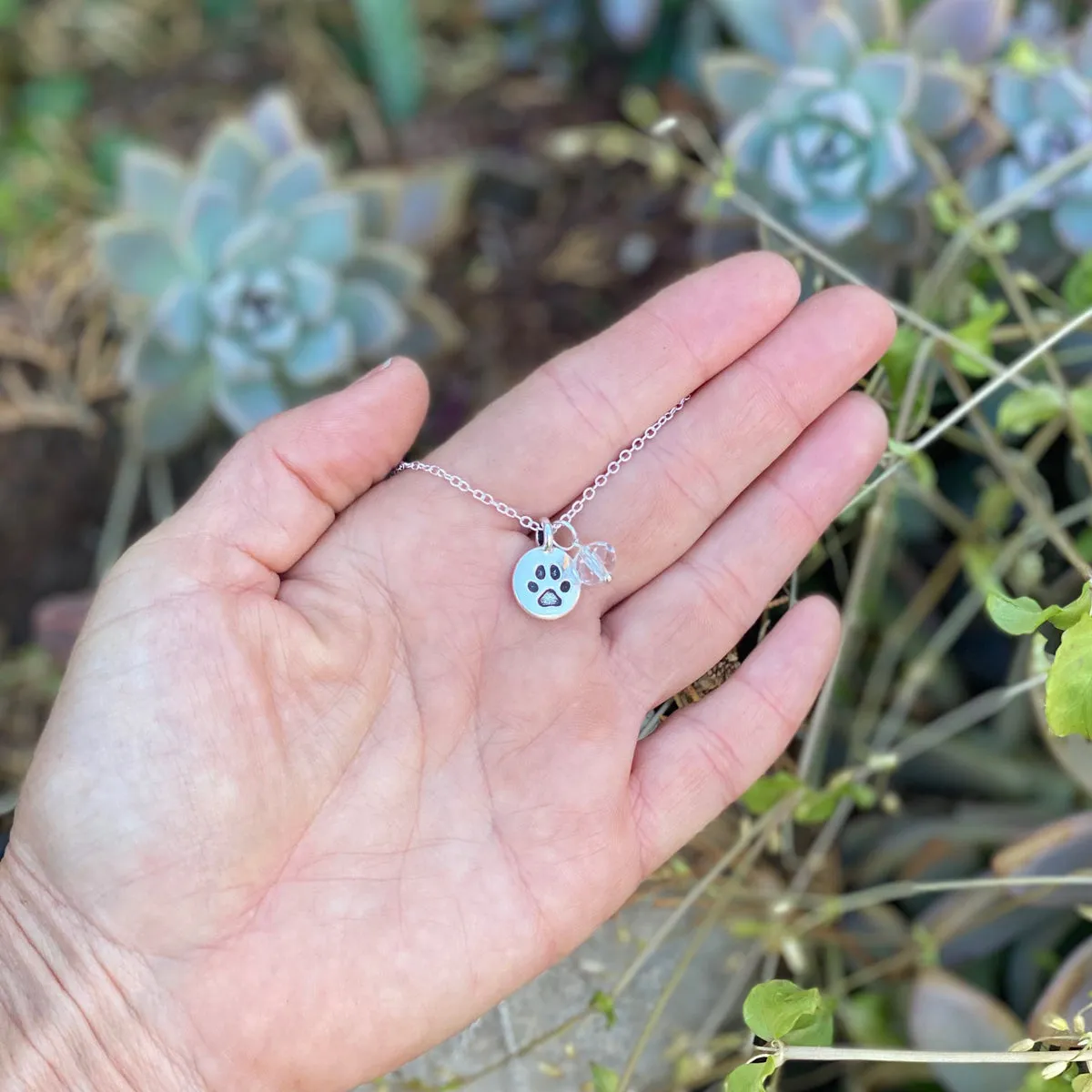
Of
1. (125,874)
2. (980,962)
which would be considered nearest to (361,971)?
(125,874)

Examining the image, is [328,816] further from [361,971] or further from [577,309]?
[577,309]

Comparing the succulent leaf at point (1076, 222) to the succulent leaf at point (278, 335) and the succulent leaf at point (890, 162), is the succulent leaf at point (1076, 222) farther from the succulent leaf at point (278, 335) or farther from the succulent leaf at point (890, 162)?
the succulent leaf at point (278, 335)

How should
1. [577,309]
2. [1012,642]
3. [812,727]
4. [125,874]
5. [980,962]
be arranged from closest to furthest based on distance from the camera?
1. [125,874]
2. [812,727]
3. [980,962]
4. [1012,642]
5. [577,309]

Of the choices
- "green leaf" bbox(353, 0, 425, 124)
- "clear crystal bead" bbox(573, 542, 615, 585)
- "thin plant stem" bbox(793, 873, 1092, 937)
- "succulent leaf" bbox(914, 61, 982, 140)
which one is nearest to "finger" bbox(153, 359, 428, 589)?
"clear crystal bead" bbox(573, 542, 615, 585)

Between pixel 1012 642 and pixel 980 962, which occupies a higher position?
pixel 1012 642

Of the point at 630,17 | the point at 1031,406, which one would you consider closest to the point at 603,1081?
the point at 1031,406

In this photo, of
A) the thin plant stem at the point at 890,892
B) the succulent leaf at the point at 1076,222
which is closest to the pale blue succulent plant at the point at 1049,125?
the succulent leaf at the point at 1076,222
